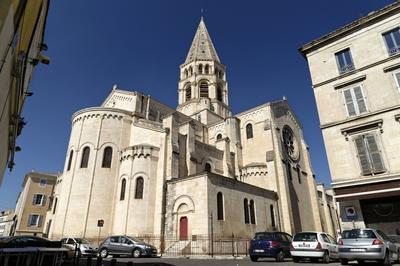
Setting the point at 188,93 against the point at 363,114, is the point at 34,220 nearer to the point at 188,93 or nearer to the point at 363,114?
the point at 188,93

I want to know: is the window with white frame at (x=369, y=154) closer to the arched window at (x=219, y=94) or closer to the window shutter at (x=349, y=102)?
the window shutter at (x=349, y=102)

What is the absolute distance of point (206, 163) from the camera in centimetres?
Answer: 2742

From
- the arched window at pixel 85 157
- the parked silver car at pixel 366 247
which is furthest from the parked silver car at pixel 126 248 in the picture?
the parked silver car at pixel 366 247

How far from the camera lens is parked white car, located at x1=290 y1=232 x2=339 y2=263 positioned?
38.6 ft

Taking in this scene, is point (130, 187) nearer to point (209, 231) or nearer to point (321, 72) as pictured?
point (209, 231)

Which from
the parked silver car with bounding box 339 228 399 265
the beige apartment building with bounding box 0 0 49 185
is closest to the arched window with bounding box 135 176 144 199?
the beige apartment building with bounding box 0 0 49 185

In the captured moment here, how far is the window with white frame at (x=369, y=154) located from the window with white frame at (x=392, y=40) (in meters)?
4.95

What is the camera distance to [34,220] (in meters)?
36.6

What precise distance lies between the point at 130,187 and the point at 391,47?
2109 cm

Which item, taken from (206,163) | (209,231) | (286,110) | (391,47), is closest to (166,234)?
(209,231)

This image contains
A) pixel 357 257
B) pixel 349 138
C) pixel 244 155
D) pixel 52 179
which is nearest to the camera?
pixel 357 257

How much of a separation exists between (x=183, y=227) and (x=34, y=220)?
2749 cm

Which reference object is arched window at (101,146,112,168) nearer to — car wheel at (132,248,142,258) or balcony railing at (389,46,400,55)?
car wheel at (132,248,142,258)

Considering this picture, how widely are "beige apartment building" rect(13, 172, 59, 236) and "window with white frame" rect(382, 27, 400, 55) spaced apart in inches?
1517
